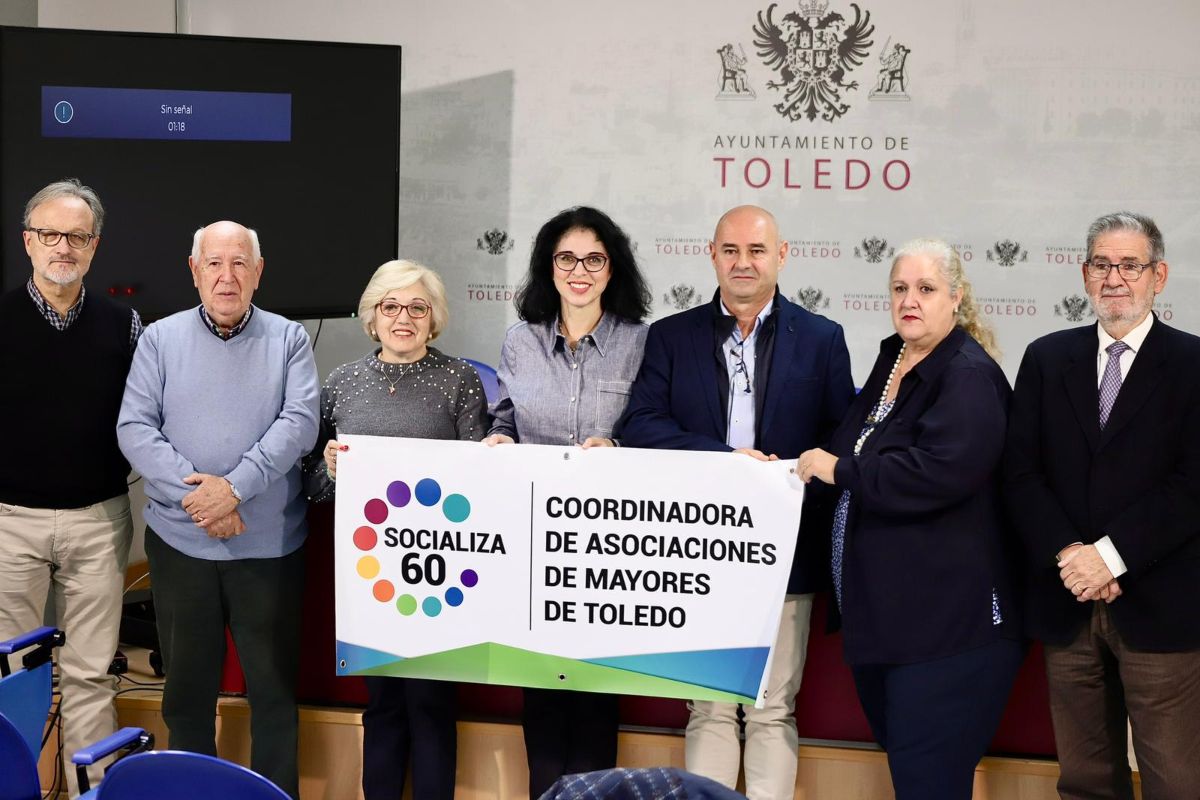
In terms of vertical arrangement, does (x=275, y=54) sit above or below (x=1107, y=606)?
above

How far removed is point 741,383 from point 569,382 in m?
0.45

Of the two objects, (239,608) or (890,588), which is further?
(239,608)

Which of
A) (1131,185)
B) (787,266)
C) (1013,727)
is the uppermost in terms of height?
(1131,185)

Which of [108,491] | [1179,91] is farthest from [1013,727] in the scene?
[1179,91]

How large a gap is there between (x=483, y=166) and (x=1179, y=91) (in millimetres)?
2984

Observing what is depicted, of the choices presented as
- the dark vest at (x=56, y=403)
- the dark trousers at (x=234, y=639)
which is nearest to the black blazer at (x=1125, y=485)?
the dark trousers at (x=234, y=639)

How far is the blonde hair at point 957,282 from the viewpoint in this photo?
2760 millimetres

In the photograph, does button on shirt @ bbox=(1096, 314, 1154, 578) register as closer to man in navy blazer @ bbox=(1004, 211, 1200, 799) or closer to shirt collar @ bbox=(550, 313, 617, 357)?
man in navy blazer @ bbox=(1004, 211, 1200, 799)

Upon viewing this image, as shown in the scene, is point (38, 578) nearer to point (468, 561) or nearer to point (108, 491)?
point (108, 491)

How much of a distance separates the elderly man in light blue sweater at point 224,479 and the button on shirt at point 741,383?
1.11 m

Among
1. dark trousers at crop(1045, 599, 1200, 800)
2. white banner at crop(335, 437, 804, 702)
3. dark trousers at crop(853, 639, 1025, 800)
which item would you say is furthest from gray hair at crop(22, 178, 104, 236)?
dark trousers at crop(1045, 599, 1200, 800)

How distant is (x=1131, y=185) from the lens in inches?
201

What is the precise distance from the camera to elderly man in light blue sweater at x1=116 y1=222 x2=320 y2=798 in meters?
3.18

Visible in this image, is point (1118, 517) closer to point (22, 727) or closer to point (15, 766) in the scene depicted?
point (15, 766)
